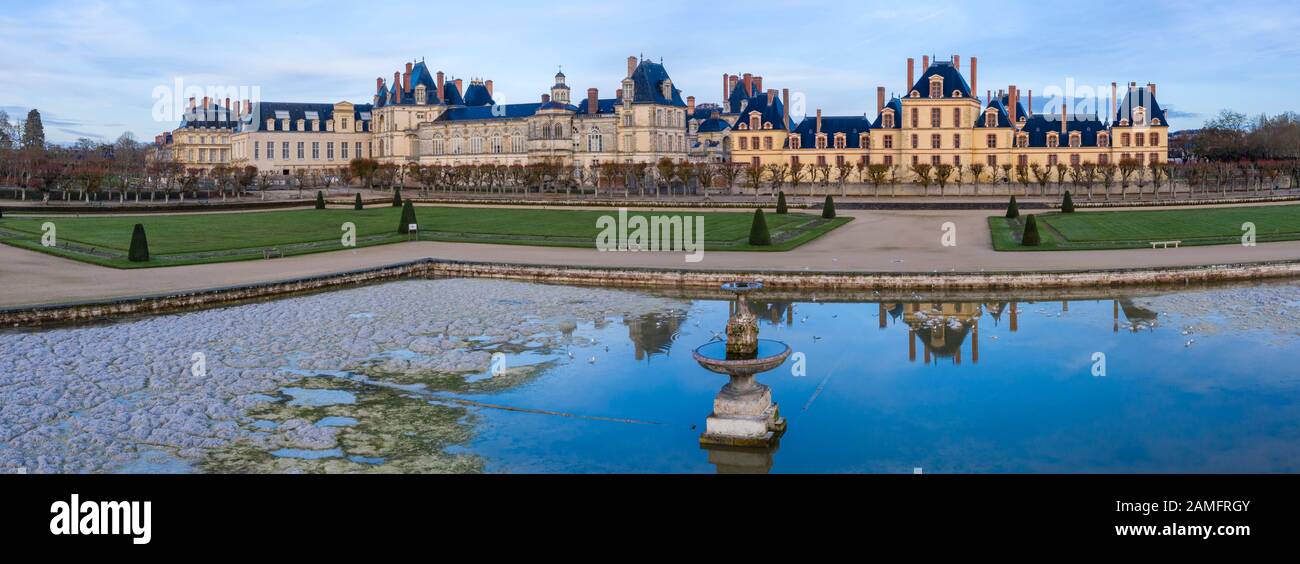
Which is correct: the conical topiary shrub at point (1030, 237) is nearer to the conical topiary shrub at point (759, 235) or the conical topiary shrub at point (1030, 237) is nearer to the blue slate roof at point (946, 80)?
the conical topiary shrub at point (759, 235)

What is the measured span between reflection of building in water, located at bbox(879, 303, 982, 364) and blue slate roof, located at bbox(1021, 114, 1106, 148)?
49.5 meters

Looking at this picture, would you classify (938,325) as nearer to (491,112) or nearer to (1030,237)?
(1030,237)

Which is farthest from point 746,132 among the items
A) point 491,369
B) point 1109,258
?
point 491,369

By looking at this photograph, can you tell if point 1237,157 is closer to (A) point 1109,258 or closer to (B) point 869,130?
(B) point 869,130

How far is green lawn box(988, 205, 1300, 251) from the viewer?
1085 inches

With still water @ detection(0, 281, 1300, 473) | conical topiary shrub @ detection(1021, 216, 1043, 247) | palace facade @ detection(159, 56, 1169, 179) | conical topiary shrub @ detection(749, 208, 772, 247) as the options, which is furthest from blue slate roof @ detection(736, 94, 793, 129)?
still water @ detection(0, 281, 1300, 473)

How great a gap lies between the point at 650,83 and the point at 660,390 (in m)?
62.8

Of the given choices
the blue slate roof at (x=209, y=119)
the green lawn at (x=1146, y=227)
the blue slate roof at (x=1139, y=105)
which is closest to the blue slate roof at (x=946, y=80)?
the blue slate roof at (x=1139, y=105)

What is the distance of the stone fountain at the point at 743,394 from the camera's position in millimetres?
10414

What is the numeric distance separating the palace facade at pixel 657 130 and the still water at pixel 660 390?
3982 centimetres

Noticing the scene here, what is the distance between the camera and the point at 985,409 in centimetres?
1141

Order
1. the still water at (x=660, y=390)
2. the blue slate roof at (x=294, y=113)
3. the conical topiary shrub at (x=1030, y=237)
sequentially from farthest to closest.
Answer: the blue slate roof at (x=294, y=113), the conical topiary shrub at (x=1030, y=237), the still water at (x=660, y=390)

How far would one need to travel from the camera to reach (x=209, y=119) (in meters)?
99.2
